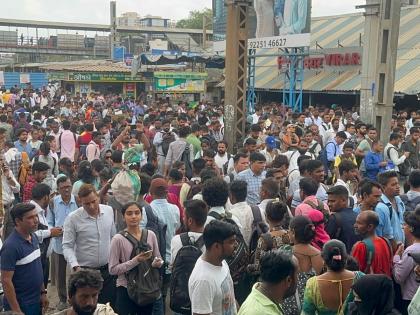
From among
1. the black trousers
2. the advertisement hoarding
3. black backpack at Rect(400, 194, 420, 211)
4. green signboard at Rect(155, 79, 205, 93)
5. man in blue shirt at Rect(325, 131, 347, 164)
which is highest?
the advertisement hoarding

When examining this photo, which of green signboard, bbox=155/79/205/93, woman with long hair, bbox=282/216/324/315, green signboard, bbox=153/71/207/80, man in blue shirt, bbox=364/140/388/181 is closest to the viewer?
woman with long hair, bbox=282/216/324/315

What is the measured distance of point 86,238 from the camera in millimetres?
5438

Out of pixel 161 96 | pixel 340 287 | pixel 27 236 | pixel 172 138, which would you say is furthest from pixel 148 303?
pixel 161 96

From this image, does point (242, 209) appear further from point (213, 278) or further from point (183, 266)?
point (213, 278)

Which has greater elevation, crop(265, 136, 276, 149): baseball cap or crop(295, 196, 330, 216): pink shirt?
crop(265, 136, 276, 149): baseball cap

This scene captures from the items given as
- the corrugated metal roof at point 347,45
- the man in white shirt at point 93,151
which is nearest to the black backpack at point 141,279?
the man in white shirt at point 93,151

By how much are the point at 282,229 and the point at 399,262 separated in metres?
1.06

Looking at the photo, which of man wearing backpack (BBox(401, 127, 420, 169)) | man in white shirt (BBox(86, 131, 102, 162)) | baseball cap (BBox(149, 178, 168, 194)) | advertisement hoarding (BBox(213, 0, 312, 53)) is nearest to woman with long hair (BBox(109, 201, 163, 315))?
baseball cap (BBox(149, 178, 168, 194))

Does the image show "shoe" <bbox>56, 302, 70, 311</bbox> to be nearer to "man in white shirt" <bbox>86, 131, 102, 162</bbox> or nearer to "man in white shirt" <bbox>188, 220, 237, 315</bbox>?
"man in white shirt" <bbox>188, 220, 237, 315</bbox>

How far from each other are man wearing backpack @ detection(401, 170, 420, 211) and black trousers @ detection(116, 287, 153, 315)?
329 cm

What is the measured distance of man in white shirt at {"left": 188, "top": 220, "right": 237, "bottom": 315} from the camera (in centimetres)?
374

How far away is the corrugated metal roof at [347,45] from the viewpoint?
22.0 meters

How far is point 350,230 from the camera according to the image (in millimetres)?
5516

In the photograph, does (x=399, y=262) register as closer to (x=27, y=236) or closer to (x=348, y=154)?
(x=27, y=236)
